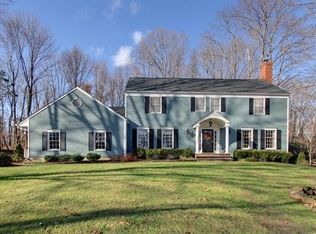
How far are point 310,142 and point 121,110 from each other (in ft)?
49.7

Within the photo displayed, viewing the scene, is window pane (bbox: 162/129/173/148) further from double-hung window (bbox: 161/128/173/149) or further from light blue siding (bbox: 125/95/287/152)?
light blue siding (bbox: 125/95/287/152)

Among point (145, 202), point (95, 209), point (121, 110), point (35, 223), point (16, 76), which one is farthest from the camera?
point (16, 76)

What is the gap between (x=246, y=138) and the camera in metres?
23.5

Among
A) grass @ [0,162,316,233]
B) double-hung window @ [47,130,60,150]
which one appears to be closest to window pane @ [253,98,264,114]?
grass @ [0,162,316,233]

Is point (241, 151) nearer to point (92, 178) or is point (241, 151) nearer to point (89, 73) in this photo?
point (92, 178)

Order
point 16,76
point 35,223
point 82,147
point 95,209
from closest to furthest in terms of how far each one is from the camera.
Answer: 1. point 35,223
2. point 95,209
3. point 82,147
4. point 16,76

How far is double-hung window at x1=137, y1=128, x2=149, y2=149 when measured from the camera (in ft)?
74.4

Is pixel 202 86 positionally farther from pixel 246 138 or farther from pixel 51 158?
pixel 51 158

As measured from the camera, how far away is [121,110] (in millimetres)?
26047

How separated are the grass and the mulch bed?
0.19 m

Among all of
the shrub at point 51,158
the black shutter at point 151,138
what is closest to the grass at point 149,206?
the shrub at point 51,158

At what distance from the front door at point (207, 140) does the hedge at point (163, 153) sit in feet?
5.35

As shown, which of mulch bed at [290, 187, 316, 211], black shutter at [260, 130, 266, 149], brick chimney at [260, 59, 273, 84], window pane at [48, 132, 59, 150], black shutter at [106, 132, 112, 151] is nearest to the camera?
mulch bed at [290, 187, 316, 211]

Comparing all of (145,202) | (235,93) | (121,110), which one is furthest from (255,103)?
(145,202)
